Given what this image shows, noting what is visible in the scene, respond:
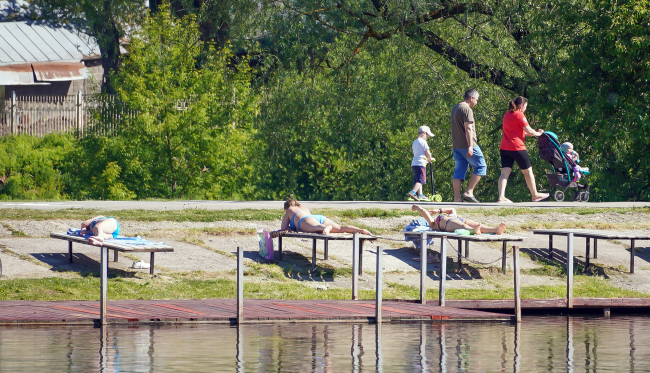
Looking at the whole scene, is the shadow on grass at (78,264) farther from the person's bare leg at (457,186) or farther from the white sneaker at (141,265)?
the person's bare leg at (457,186)

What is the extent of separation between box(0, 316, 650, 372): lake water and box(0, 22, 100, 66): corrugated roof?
31.8m

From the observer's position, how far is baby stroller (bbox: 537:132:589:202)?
2030 cm

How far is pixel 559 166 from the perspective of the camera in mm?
20750

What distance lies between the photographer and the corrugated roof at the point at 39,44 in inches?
1626

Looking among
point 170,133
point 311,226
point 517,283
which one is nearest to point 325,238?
point 311,226

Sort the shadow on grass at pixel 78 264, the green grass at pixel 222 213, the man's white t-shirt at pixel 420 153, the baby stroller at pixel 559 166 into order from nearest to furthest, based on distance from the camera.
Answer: the shadow on grass at pixel 78 264 < the green grass at pixel 222 213 < the man's white t-shirt at pixel 420 153 < the baby stroller at pixel 559 166

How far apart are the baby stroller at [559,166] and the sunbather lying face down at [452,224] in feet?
19.1

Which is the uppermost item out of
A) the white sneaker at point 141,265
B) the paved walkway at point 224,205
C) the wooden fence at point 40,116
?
the wooden fence at point 40,116

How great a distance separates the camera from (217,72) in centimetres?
2919

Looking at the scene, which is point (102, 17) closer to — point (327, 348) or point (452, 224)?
point (452, 224)

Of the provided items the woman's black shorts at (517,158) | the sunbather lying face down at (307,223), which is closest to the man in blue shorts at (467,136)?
the woman's black shorts at (517,158)

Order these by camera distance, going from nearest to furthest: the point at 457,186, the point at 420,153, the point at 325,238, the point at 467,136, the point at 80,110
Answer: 1. the point at 325,238
2. the point at 467,136
3. the point at 457,186
4. the point at 420,153
5. the point at 80,110

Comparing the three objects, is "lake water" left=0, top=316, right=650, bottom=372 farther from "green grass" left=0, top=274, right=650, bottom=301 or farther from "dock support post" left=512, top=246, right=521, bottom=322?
"green grass" left=0, top=274, right=650, bottom=301

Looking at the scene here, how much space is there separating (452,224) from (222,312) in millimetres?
4383
